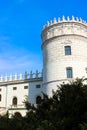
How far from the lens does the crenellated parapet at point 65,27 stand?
2941 cm

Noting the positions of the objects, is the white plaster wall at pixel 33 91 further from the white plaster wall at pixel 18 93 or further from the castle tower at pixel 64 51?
the castle tower at pixel 64 51

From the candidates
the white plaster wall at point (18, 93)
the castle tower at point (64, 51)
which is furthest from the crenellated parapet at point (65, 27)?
the white plaster wall at point (18, 93)

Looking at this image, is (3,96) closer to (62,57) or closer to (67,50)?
(62,57)

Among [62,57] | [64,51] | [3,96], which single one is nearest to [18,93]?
[3,96]

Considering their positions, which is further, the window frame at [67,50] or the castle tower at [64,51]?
the window frame at [67,50]

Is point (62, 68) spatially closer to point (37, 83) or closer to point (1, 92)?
point (37, 83)

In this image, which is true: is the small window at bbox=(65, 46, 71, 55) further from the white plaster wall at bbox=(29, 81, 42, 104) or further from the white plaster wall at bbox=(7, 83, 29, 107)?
the white plaster wall at bbox=(7, 83, 29, 107)

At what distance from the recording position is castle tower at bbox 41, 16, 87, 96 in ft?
92.0

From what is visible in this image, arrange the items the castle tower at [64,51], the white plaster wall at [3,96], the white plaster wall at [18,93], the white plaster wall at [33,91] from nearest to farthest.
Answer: the castle tower at [64,51] → the white plaster wall at [33,91] → the white plaster wall at [18,93] → the white plaster wall at [3,96]

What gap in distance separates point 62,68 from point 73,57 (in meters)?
1.76

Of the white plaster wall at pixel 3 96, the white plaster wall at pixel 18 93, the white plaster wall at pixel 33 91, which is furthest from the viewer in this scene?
the white plaster wall at pixel 3 96

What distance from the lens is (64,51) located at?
2870 centimetres

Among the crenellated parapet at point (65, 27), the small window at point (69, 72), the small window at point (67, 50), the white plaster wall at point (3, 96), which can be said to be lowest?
the white plaster wall at point (3, 96)

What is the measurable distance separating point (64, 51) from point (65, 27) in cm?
293
